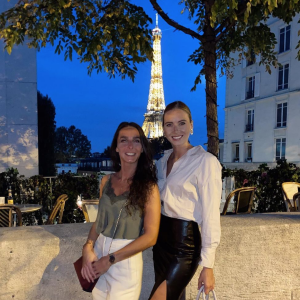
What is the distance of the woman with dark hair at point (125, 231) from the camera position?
4.95 feet

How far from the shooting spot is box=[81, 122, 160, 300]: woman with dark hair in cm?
151

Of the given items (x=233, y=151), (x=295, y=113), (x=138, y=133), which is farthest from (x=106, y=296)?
(x=233, y=151)

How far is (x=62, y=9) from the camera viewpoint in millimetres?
3361

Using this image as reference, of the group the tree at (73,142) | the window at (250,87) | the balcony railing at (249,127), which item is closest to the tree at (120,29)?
the window at (250,87)

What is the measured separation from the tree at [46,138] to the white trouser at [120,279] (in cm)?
886

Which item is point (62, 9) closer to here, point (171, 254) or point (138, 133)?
point (138, 133)

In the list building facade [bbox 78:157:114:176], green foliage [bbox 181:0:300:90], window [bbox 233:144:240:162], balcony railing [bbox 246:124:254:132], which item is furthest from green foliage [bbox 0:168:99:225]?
window [bbox 233:144:240:162]

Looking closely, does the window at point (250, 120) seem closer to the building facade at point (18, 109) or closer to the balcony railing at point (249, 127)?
the balcony railing at point (249, 127)

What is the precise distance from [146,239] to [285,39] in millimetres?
22406

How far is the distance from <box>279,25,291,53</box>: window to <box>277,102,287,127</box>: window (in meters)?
3.94

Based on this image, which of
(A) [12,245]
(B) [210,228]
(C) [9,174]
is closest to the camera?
(B) [210,228]

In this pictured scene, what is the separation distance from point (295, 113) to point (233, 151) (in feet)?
21.5

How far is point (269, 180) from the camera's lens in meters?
5.64

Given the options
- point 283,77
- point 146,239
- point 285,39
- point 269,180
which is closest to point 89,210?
point 146,239
